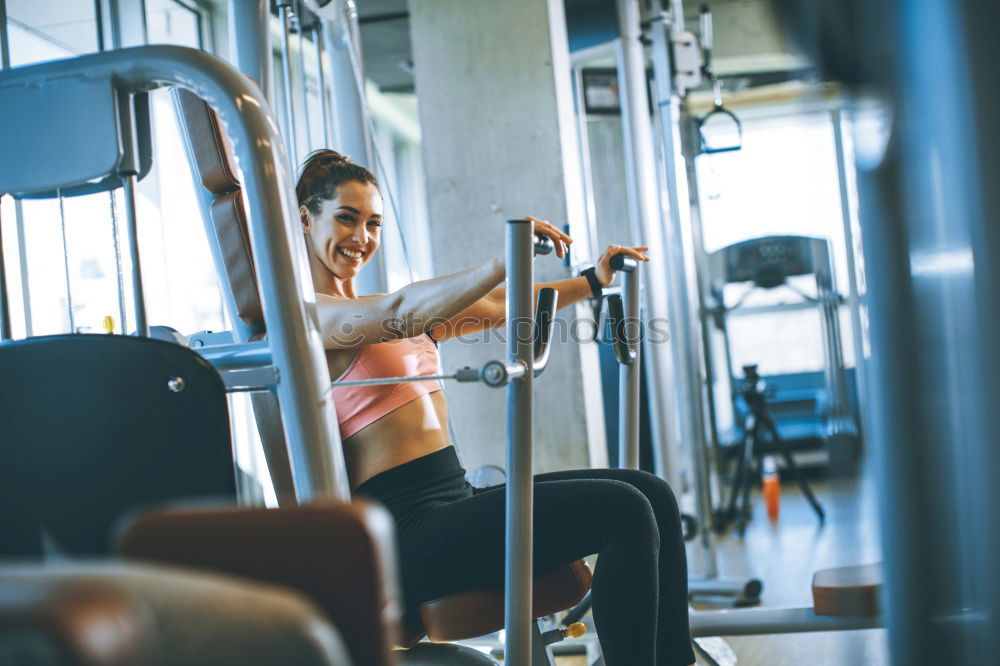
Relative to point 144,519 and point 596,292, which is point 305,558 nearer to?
point 144,519

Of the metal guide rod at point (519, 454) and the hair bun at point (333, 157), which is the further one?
the hair bun at point (333, 157)

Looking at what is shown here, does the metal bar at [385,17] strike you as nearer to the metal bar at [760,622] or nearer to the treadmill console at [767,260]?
the treadmill console at [767,260]

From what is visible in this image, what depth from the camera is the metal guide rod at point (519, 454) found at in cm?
135

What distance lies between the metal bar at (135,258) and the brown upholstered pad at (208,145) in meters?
0.23

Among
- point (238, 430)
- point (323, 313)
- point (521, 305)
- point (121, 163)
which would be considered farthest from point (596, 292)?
point (238, 430)

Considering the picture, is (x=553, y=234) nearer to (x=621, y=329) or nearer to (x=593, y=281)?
(x=593, y=281)

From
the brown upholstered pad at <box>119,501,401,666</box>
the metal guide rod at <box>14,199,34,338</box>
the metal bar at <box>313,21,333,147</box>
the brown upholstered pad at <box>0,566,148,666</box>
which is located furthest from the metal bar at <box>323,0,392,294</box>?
the brown upholstered pad at <box>0,566,148,666</box>

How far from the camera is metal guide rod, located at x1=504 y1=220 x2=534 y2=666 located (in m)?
1.35

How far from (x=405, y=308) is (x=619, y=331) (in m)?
0.55

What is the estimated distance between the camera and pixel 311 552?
0.54 m

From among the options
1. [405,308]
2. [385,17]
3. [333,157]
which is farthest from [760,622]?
[385,17]

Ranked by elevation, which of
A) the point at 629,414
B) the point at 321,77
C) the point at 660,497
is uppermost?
the point at 321,77

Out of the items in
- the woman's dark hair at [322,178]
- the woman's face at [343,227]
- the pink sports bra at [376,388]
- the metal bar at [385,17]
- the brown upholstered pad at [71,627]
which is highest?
the metal bar at [385,17]

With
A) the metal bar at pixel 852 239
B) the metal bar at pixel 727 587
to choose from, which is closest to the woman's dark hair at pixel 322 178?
the metal bar at pixel 852 239
